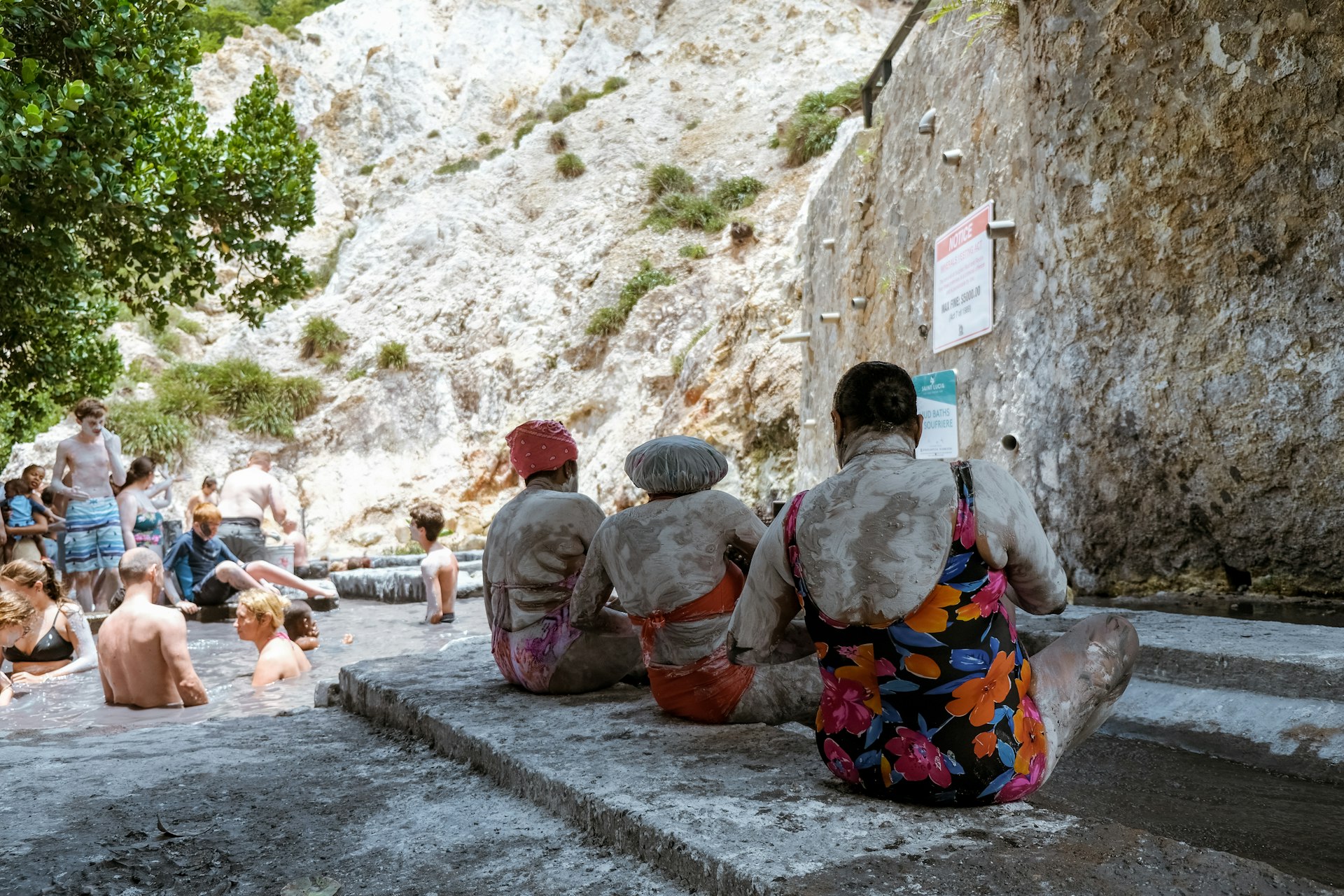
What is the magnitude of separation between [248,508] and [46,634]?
384 centimetres

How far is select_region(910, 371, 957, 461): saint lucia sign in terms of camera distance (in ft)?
20.7

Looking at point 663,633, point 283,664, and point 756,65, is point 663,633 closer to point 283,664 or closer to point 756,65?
point 283,664

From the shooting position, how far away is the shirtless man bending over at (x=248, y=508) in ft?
30.5

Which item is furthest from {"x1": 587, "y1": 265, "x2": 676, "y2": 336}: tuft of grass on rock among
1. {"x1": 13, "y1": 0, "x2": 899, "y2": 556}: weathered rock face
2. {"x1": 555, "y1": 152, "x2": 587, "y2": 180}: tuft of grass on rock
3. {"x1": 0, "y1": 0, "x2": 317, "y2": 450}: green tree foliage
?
{"x1": 0, "y1": 0, "x2": 317, "y2": 450}: green tree foliage

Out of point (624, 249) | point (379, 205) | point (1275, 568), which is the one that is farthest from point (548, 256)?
point (1275, 568)

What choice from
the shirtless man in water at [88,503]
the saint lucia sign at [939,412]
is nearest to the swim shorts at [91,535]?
the shirtless man in water at [88,503]

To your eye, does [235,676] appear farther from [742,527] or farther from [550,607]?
[742,527]

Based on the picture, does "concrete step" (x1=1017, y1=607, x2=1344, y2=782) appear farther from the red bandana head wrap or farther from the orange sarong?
the red bandana head wrap

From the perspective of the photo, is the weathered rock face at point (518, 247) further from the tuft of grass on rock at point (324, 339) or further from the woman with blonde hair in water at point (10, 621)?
the woman with blonde hair in water at point (10, 621)

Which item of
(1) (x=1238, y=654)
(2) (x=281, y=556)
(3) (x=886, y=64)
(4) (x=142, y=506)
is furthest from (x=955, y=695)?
(4) (x=142, y=506)

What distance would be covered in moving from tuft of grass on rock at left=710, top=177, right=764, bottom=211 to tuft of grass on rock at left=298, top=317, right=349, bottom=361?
9447 mm

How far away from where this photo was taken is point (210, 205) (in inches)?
309

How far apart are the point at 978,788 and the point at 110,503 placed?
26.9 ft

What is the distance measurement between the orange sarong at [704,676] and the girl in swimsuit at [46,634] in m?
4.14
